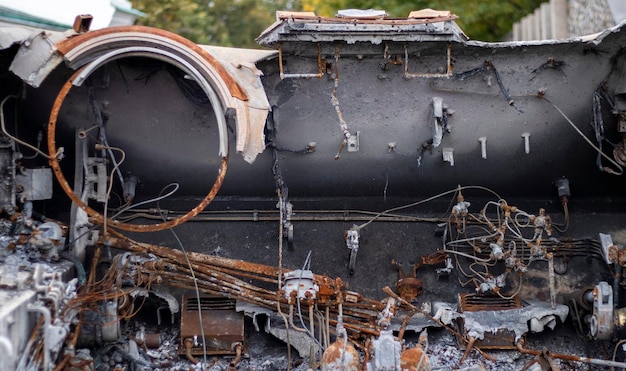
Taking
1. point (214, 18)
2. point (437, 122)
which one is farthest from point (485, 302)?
point (214, 18)

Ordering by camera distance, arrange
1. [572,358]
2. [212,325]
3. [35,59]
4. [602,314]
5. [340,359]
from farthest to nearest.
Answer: [212,325] < [602,314] < [572,358] < [35,59] < [340,359]

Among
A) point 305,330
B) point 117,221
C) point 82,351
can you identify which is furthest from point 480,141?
point 82,351

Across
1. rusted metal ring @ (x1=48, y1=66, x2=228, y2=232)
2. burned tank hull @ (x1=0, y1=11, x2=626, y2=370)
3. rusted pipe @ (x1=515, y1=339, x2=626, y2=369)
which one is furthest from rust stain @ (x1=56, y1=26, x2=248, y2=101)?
rusted pipe @ (x1=515, y1=339, x2=626, y2=369)

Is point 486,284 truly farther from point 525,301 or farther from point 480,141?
point 480,141

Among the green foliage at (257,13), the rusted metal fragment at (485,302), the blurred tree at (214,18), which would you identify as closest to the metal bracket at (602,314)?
the rusted metal fragment at (485,302)

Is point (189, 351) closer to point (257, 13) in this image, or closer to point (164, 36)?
point (164, 36)

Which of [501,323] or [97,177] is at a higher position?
[97,177]

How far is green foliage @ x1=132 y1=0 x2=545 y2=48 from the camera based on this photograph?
1579 cm

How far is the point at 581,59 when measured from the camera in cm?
718

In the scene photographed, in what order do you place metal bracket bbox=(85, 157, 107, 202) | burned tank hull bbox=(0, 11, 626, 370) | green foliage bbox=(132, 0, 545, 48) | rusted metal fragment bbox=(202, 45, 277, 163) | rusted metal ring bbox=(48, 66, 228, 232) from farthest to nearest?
1. green foliage bbox=(132, 0, 545, 48)
2. metal bracket bbox=(85, 157, 107, 202)
3. burned tank hull bbox=(0, 11, 626, 370)
4. rusted metal fragment bbox=(202, 45, 277, 163)
5. rusted metal ring bbox=(48, 66, 228, 232)

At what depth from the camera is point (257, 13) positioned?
65.2 feet

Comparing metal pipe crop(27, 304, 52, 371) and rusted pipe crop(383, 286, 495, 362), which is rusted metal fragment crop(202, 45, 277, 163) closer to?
rusted pipe crop(383, 286, 495, 362)

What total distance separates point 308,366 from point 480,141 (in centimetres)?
211

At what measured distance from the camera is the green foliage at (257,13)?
15789mm
